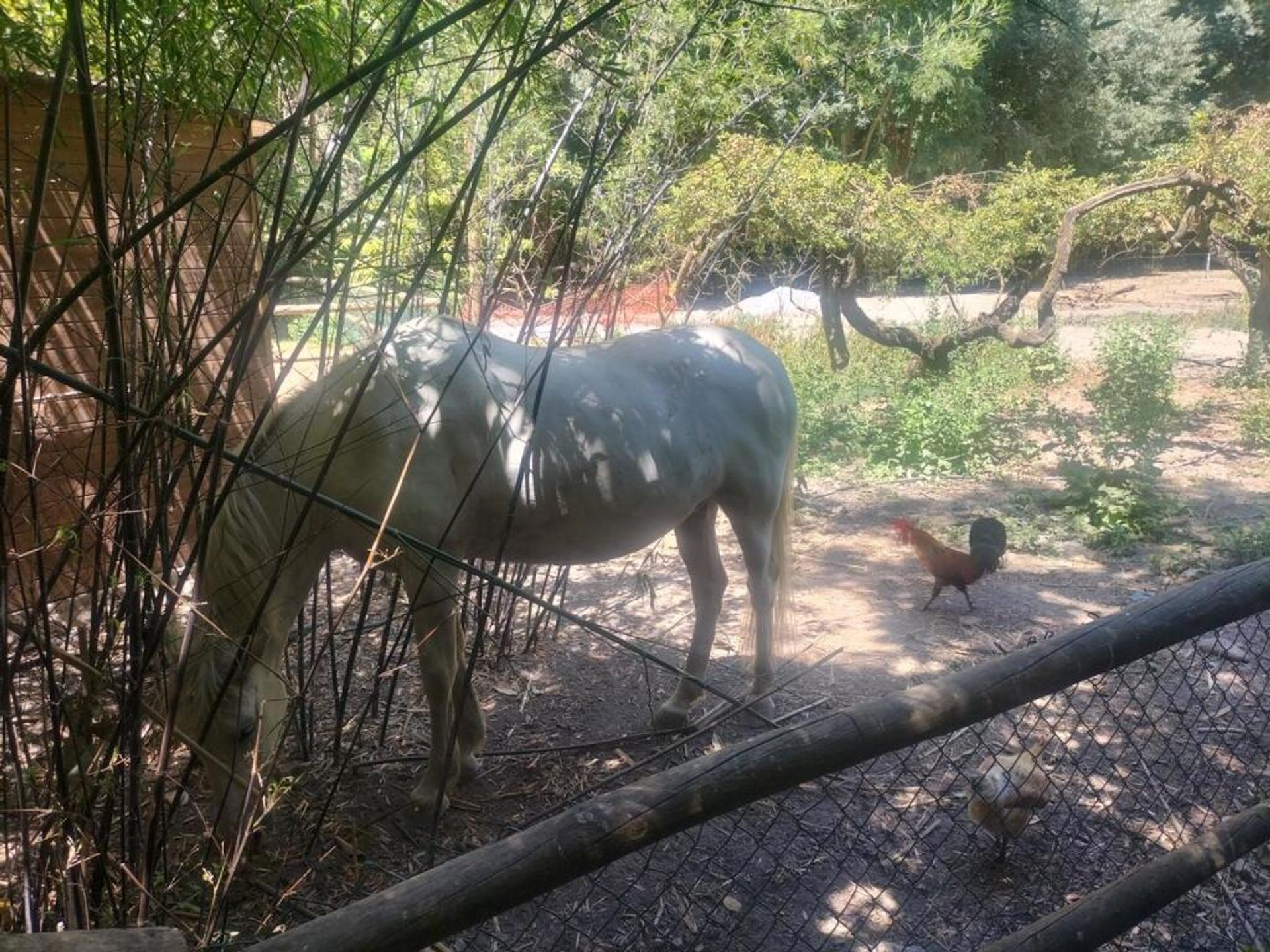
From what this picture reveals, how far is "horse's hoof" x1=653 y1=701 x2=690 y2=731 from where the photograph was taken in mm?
3580

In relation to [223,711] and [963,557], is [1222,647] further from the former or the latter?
[223,711]

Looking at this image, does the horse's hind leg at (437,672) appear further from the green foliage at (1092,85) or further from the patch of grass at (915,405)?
the green foliage at (1092,85)

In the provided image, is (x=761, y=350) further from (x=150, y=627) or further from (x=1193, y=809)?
(x=150, y=627)

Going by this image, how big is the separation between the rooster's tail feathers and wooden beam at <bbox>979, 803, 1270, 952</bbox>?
7.96ft

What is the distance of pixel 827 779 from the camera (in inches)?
124

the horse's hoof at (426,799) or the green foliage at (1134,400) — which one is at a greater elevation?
the green foliage at (1134,400)

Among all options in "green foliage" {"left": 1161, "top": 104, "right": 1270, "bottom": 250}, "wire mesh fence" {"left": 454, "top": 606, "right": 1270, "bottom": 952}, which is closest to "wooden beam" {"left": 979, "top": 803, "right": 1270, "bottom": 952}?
"wire mesh fence" {"left": 454, "top": 606, "right": 1270, "bottom": 952}

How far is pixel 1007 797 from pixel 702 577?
1477 mm

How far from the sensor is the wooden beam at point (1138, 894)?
1.94 meters

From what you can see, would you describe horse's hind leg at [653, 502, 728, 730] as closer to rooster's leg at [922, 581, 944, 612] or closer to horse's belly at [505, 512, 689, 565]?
horse's belly at [505, 512, 689, 565]

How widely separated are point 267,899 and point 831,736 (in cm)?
159

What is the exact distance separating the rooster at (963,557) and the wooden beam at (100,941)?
4.04 metres

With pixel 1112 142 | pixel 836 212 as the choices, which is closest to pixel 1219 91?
pixel 1112 142

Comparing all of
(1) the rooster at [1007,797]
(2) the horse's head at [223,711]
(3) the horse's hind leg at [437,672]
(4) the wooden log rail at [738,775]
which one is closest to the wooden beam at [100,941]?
(4) the wooden log rail at [738,775]
